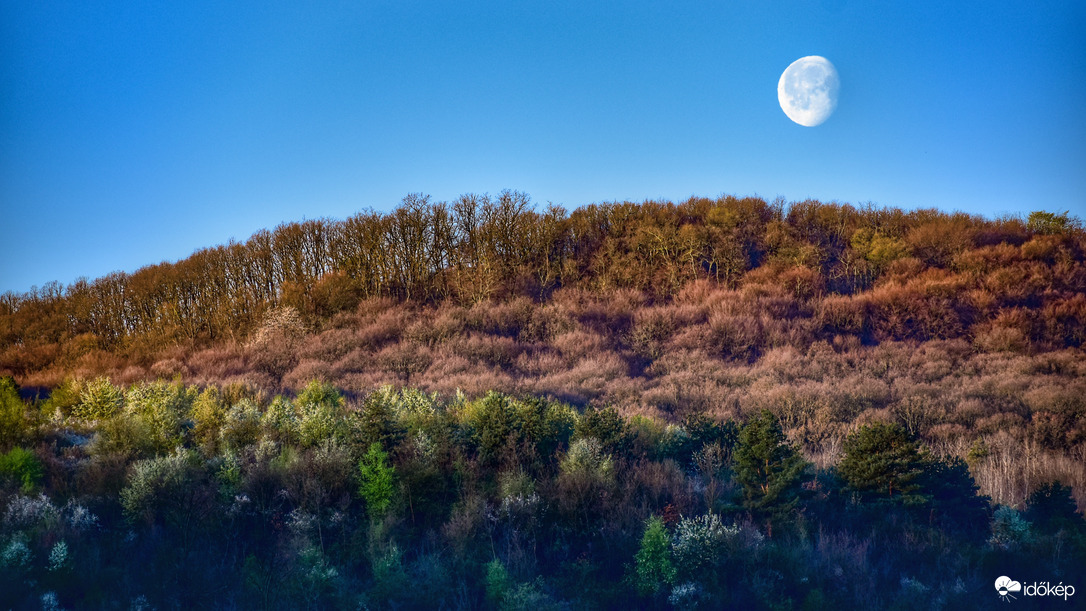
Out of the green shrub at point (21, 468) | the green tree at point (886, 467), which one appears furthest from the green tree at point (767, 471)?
the green shrub at point (21, 468)

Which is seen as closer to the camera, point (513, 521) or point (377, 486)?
point (513, 521)

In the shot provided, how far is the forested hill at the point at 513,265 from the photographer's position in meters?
28.3

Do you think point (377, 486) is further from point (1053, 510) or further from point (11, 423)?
point (1053, 510)

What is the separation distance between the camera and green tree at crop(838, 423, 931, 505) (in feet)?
26.9

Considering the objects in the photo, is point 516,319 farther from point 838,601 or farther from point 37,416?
point 838,601

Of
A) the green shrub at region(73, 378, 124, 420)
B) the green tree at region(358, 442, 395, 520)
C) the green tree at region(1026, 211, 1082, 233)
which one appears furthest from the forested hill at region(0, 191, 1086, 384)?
the green tree at region(358, 442, 395, 520)

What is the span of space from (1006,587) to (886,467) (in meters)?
1.83

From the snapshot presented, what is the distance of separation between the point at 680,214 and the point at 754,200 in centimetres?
438

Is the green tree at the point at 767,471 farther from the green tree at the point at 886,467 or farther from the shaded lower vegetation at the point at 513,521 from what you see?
the green tree at the point at 886,467

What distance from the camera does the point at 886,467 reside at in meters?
8.30

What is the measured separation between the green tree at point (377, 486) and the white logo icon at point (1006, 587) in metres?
7.89

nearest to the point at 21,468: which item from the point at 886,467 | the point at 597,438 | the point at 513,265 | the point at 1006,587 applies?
the point at 597,438

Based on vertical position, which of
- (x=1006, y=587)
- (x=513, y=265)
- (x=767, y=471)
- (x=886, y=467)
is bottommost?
Answer: (x=1006, y=587)

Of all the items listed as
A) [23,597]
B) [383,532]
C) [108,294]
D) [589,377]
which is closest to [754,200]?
[589,377]
